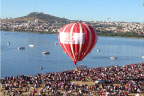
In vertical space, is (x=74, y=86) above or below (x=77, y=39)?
below

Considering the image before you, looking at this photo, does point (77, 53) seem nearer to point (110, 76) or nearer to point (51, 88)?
point (51, 88)

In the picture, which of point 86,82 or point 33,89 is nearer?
point 33,89

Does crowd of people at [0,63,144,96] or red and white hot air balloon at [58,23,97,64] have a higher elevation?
red and white hot air balloon at [58,23,97,64]

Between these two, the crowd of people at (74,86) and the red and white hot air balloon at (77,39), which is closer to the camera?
the crowd of people at (74,86)

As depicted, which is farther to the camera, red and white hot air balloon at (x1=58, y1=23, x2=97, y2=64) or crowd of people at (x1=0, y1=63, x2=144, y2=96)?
red and white hot air balloon at (x1=58, y1=23, x2=97, y2=64)

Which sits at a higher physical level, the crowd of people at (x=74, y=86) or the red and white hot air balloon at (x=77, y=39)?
the red and white hot air balloon at (x=77, y=39)

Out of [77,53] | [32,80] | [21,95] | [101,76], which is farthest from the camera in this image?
[101,76]

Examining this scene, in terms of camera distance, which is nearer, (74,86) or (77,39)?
(77,39)

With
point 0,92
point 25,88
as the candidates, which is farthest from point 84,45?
point 0,92
